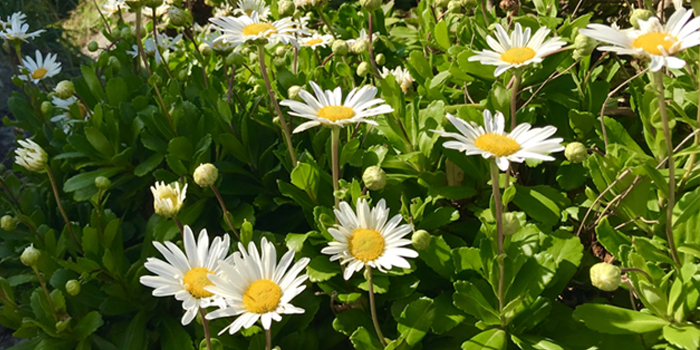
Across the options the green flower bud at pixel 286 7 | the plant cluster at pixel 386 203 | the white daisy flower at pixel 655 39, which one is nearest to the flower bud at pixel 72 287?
the plant cluster at pixel 386 203

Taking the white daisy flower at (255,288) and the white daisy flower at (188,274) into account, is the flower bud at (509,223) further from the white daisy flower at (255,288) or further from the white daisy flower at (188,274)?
the white daisy flower at (188,274)

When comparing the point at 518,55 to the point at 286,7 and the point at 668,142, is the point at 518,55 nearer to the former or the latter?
the point at 668,142

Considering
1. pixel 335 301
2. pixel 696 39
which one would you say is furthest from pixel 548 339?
pixel 696 39

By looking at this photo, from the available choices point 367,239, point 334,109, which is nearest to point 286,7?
point 334,109

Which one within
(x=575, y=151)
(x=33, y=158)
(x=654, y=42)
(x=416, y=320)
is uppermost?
(x=654, y=42)

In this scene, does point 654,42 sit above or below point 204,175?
above

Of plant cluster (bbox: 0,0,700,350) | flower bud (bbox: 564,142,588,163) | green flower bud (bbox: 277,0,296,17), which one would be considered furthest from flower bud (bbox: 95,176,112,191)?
flower bud (bbox: 564,142,588,163)

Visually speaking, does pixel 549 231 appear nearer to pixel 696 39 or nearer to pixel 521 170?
pixel 521 170

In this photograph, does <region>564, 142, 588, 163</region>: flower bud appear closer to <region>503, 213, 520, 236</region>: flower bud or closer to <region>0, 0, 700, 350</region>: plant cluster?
<region>0, 0, 700, 350</region>: plant cluster
